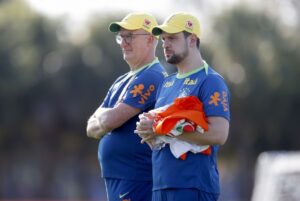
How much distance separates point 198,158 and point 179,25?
101 centimetres

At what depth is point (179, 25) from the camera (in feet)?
25.1

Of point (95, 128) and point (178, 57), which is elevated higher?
point (178, 57)

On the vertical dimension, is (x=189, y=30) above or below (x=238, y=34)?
above

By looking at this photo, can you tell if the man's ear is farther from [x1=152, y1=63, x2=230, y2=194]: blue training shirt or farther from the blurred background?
the blurred background

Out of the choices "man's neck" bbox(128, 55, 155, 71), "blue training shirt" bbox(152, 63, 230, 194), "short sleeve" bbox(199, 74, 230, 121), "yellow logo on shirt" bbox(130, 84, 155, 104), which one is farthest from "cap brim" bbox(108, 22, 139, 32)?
"short sleeve" bbox(199, 74, 230, 121)

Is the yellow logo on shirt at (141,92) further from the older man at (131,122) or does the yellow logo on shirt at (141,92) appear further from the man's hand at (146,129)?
the man's hand at (146,129)

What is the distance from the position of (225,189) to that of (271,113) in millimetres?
3846

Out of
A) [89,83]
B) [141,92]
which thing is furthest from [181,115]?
[89,83]

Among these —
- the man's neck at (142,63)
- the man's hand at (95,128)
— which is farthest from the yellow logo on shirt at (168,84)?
the man's hand at (95,128)

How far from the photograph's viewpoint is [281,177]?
1234 cm

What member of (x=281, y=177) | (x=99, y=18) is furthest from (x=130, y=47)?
(x=99, y=18)

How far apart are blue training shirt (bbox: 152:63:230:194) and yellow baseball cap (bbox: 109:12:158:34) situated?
0.95 m

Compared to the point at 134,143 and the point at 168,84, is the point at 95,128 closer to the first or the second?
the point at 134,143

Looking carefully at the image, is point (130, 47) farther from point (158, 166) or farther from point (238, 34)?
point (238, 34)
